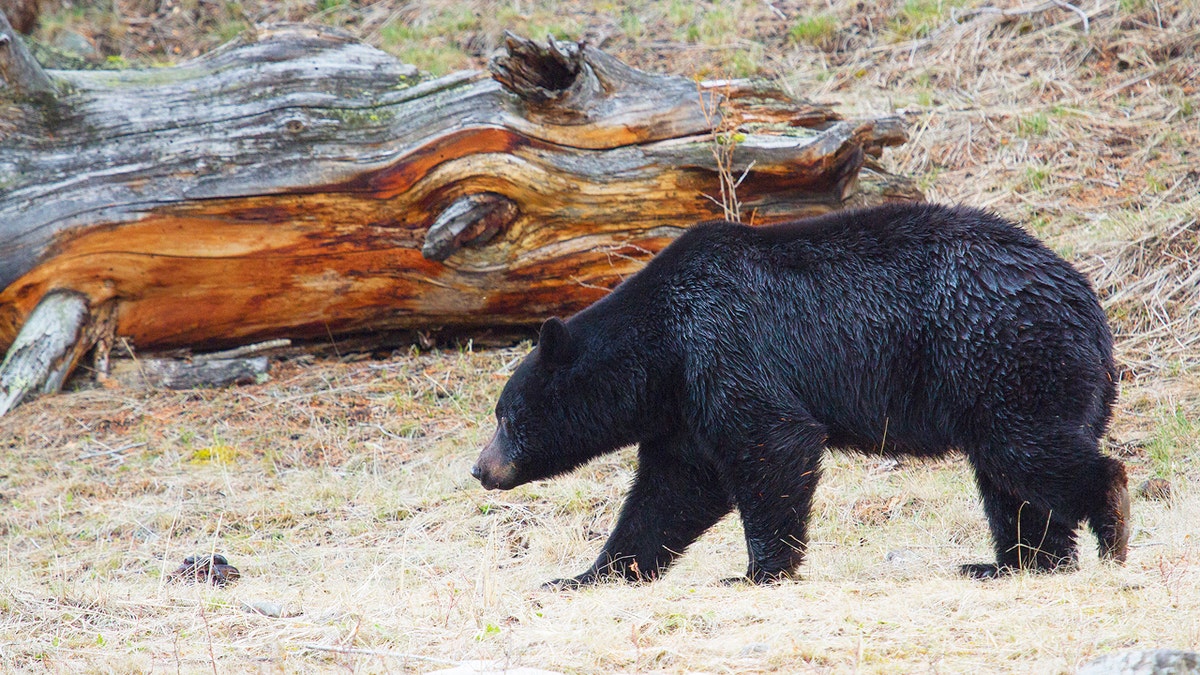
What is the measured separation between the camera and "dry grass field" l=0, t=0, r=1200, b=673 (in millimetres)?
3699

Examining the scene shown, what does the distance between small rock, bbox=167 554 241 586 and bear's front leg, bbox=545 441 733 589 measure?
1565mm

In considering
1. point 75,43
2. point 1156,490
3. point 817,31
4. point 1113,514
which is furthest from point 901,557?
point 75,43

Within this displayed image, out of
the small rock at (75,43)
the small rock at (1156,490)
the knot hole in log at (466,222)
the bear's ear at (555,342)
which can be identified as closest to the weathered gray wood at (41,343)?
the knot hole in log at (466,222)

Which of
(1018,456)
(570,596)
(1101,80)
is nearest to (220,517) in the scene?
(570,596)

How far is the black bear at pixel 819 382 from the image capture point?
4.66 meters

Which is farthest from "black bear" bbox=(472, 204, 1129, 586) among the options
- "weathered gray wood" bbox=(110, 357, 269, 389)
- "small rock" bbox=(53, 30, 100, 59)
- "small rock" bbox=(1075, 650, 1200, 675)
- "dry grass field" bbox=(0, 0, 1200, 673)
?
"small rock" bbox=(53, 30, 100, 59)

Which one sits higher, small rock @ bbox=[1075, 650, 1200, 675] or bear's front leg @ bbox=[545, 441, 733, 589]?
small rock @ bbox=[1075, 650, 1200, 675]

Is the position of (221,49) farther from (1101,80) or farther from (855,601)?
(1101,80)

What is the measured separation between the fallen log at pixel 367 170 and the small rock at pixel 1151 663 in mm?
4712

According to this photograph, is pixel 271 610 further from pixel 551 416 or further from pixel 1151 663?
pixel 1151 663

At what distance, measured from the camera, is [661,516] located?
5367mm

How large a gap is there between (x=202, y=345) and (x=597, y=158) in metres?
3.29

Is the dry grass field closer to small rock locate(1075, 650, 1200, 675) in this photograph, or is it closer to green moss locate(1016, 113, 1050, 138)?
green moss locate(1016, 113, 1050, 138)

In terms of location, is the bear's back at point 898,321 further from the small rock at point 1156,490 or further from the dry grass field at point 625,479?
the small rock at point 1156,490
